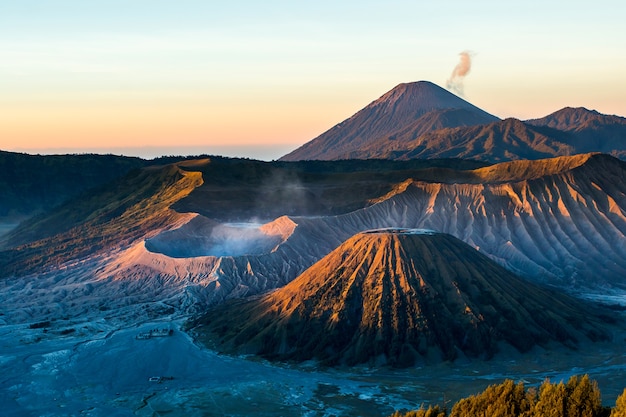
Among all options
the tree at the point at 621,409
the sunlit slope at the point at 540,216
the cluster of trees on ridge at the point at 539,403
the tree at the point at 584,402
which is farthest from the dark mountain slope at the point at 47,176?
the tree at the point at 621,409

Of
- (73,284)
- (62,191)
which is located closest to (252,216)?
(73,284)

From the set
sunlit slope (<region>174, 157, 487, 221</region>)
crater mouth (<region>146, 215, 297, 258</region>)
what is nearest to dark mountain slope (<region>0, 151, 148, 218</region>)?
A: sunlit slope (<region>174, 157, 487, 221</region>)

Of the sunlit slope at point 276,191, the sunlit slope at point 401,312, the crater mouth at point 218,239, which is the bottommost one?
the sunlit slope at point 401,312

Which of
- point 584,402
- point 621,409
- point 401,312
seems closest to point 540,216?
point 401,312

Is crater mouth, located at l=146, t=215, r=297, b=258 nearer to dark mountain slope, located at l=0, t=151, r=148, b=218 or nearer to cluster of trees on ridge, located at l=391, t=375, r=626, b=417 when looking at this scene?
cluster of trees on ridge, located at l=391, t=375, r=626, b=417

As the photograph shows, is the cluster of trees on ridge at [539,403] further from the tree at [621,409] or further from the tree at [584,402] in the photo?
the tree at [621,409]

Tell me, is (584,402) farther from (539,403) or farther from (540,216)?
(540,216)
